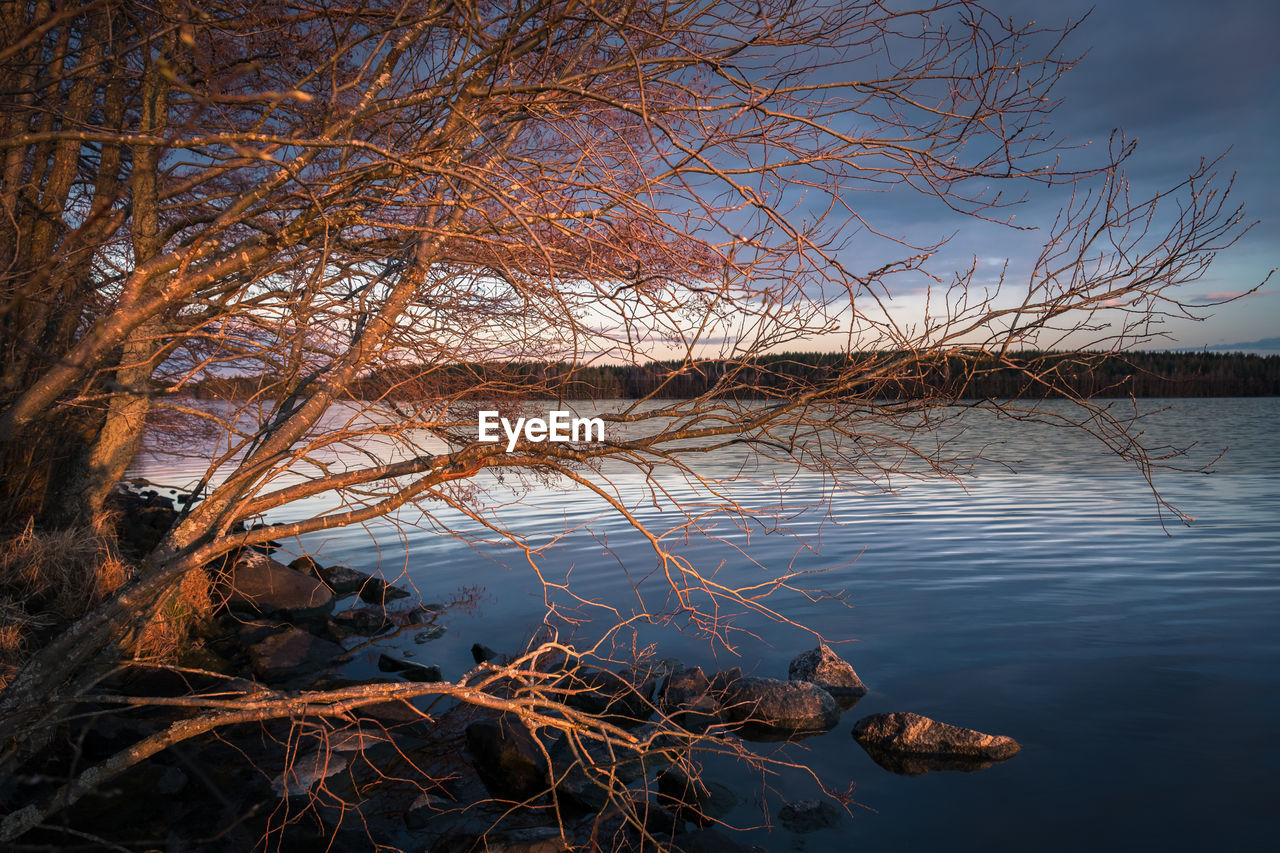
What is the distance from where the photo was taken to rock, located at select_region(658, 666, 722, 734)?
24.6 ft

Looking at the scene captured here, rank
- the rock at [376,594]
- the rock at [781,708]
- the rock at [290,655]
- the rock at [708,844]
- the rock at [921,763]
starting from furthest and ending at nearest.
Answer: the rock at [376,594] → the rock at [290,655] → the rock at [781,708] → the rock at [921,763] → the rock at [708,844]

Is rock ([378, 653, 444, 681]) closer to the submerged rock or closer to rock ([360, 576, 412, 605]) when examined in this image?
the submerged rock

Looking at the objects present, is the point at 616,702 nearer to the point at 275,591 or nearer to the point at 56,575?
the point at 56,575

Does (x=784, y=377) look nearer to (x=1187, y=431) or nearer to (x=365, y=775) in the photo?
(x=365, y=775)

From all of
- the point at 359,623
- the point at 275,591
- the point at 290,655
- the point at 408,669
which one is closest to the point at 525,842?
the point at 408,669

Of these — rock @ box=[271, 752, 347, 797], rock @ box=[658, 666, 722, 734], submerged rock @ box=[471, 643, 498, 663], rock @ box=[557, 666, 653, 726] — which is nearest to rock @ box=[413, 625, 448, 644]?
submerged rock @ box=[471, 643, 498, 663]

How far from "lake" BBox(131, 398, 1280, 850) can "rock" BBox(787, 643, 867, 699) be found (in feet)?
0.66

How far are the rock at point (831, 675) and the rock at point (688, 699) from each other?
1169mm

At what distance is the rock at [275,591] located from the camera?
37.6ft

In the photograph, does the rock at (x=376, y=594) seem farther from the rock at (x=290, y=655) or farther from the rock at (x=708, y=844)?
the rock at (x=708, y=844)

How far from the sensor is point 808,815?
6.11 meters

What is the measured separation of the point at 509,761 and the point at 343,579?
871 cm

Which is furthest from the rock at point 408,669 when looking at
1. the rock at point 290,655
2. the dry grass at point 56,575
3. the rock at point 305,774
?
the dry grass at point 56,575

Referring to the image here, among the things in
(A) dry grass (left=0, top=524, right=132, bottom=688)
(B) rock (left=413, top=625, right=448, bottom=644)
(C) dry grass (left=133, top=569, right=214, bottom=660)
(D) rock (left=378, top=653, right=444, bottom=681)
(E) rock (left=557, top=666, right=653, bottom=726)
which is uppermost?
(A) dry grass (left=0, top=524, right=132, bottom=688)
